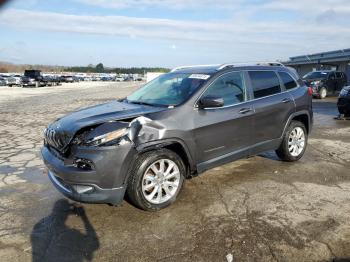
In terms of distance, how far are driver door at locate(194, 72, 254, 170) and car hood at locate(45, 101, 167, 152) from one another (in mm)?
674

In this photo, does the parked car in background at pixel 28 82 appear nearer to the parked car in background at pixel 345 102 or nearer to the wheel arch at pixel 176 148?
the parked car in background at pixel 345 102

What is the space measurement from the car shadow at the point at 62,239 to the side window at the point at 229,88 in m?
2.42

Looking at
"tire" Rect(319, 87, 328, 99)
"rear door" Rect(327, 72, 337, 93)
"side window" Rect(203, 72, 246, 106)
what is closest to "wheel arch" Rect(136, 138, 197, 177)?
"side window" Rect(203, 72, 246, 106)

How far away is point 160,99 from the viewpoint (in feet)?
17.7

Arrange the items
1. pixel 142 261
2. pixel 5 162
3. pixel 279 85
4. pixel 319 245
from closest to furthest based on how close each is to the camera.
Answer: pixel 142 261
pixel 319 245
pixel 279 85
pixel 5 162

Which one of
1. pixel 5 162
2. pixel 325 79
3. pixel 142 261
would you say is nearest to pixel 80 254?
pixel 142 261

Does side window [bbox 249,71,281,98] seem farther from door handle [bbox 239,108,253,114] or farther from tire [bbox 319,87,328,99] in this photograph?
tire [bbox 319,87,328,99]

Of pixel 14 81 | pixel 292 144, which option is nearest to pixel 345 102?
pixel 292 144

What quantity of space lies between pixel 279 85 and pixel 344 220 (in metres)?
2.86

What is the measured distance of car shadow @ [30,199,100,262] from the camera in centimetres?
361

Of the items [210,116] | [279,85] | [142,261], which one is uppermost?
[279,85]

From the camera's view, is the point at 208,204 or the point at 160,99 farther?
the point at 160,99


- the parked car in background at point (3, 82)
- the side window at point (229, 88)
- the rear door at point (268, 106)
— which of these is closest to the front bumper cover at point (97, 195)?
the side window at point (229, 88)

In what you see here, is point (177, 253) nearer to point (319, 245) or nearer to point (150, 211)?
point (150, 211)
